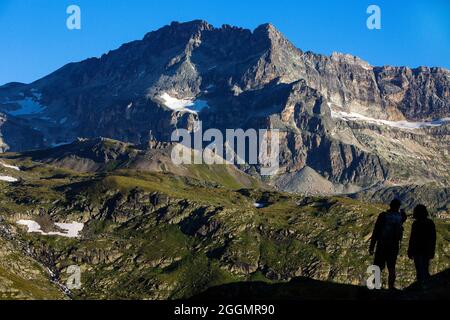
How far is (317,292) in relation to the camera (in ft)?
211

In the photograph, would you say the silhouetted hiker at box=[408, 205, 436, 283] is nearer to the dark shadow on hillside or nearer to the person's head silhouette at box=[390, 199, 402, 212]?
the person's head silhouette at box=[390, 199, 402, 212]

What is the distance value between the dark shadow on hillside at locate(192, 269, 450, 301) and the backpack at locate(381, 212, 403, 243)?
399 cm

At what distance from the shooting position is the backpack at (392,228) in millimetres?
46031

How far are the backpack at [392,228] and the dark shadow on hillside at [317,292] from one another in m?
3.99

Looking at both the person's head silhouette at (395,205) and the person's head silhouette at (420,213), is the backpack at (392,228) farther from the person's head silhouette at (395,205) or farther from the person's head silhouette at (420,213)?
the person's head silhouette at (420,213)

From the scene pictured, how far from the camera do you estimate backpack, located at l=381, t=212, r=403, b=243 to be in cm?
4603

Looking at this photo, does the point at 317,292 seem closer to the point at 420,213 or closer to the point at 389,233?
the point at 389,233

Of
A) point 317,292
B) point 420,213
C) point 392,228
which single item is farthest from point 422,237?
point 317,292

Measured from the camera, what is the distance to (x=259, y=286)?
68.9m

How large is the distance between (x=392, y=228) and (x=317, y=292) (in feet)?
65.6

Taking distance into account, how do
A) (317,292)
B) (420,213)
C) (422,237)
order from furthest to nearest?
1. (317,292)
2. (422,237)
3. (420,213)
